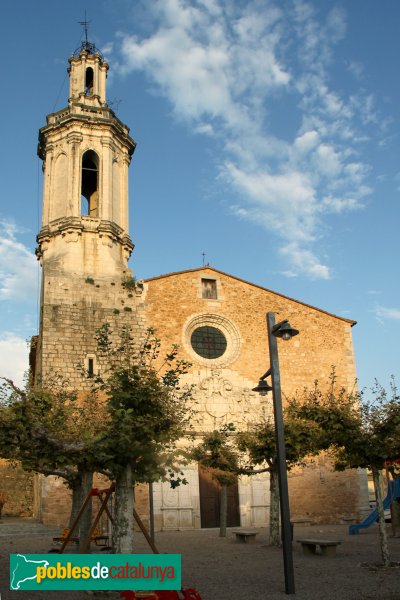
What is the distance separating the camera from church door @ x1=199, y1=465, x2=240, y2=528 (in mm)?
20891

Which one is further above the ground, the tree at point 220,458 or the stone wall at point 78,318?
the stone wall at point 78,318

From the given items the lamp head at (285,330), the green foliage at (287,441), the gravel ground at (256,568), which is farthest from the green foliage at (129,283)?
the lamp head at (285,330)

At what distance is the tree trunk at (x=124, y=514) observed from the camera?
28.6 feet

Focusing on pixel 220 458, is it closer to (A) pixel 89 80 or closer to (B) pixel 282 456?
(B) pixel 282 456

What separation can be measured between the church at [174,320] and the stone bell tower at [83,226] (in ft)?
0.14

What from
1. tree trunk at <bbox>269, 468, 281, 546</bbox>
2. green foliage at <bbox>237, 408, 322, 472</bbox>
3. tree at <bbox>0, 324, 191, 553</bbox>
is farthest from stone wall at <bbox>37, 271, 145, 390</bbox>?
tree at <bbox>0, 324, 191, 553</bbox>

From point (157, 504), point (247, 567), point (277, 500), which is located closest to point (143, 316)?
point (157, 504)

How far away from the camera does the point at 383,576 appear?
9766 mm

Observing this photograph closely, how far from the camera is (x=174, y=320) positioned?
2242 centimetres

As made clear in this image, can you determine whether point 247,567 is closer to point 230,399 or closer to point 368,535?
point 368,535

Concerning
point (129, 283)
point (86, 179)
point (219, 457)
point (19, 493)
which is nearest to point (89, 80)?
point (86, 179)

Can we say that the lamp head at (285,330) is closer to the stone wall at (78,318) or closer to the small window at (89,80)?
the stone wall at (78,318)

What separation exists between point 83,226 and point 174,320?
4998 millimetres

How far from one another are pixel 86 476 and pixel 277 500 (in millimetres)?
5004
